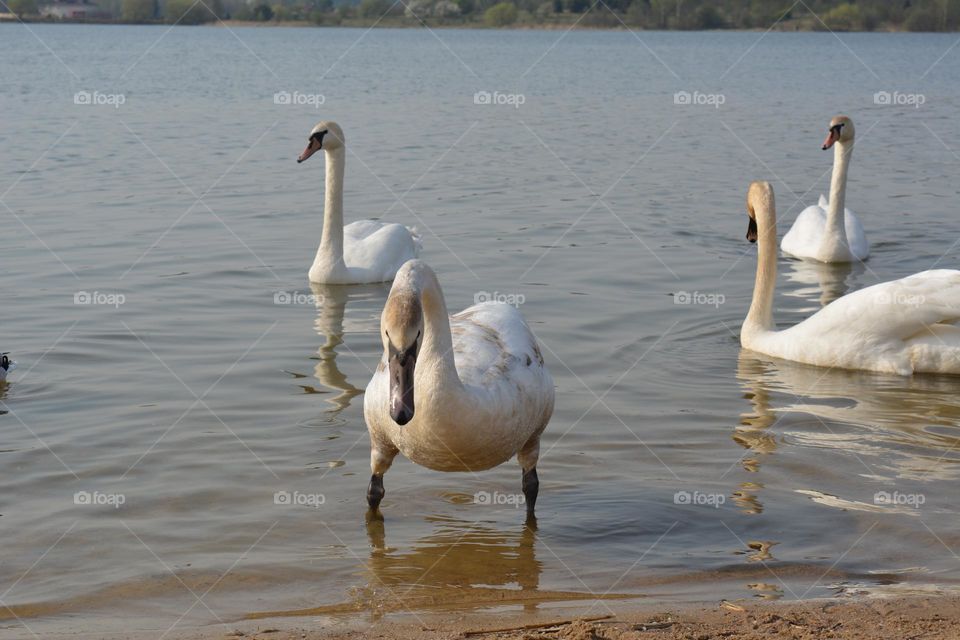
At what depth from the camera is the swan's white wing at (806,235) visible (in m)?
13.2

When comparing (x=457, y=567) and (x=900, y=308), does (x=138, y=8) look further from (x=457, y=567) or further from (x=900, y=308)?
(x=457, y=567)

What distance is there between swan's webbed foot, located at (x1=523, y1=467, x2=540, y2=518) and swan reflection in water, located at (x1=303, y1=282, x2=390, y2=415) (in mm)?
2242

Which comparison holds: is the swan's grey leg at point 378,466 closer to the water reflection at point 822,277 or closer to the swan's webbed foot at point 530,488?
the swan's webbed foot at point 530,488

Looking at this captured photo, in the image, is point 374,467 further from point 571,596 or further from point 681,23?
point 681,23

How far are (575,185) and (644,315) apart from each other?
23.5 feet

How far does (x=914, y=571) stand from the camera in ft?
18.0

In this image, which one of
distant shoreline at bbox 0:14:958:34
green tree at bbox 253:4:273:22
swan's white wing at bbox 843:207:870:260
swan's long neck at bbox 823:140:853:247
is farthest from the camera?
distant shoreline at bbox 0:14:958:34

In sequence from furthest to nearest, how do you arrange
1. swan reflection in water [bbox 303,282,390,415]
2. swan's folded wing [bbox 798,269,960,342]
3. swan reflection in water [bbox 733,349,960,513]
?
swan's folded wing [bbox 798,269,960,342]
swan reflection in water [bbox 303,282,390,415]
swan reflection in water [bbox 733,349,960,513]

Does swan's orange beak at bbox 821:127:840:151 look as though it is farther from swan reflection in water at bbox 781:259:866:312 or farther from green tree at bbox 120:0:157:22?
green tree at bbox 120:0:157:22

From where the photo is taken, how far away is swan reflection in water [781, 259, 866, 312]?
11891 millimetres

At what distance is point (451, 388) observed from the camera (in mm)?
5195

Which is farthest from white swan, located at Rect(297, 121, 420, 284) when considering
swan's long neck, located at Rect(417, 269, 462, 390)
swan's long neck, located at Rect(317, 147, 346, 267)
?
swan's long neck, located at Rect(417, 269, 462, 390)

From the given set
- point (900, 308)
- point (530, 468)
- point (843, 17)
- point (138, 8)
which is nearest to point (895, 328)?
point (900, 308)

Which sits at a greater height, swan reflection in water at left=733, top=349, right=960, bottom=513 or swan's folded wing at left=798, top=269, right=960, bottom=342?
swan's folded wing at left=798, top=269, right=960, bottom=342
